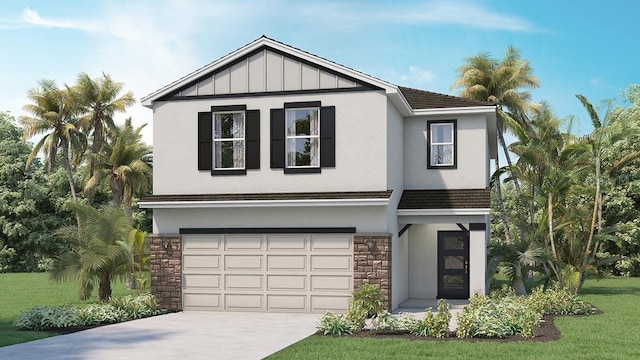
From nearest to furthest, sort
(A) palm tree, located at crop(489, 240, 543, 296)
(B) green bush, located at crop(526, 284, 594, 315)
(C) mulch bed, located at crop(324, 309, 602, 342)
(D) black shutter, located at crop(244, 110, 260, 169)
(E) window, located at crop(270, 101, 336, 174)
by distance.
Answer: (C) mulch bed, located at crop(324, 309, 602, 342), (B) green bush, located at crop(526, 284, 594, 315), (E) window, located at crop(270, 101, 336, 174), (D) black shutter, located at crop(244, 110, 260, 169), (A) palm tree, located at crop(489, 240, 543, 296)

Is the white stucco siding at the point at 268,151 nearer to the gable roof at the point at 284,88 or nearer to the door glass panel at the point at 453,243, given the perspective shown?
the gable roof at the point at 284,88

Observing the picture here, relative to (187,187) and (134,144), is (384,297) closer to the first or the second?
(187,187)

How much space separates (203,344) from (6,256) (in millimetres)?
37384

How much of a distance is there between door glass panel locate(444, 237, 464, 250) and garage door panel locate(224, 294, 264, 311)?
670 cm

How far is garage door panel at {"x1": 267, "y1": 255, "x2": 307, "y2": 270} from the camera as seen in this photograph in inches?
805

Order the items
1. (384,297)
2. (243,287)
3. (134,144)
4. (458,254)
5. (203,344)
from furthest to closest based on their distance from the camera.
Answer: (134,144) < (458,254) < (243,287) < (384,297) < (203,344)

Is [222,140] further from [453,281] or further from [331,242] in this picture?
[453,281]

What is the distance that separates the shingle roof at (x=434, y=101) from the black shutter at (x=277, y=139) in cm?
484

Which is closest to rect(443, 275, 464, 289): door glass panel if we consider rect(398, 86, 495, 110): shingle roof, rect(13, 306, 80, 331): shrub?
rect(398, 86, 495, 110): shingle roof

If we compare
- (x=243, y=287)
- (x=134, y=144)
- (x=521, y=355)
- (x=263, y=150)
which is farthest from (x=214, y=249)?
(x=134, y=144)

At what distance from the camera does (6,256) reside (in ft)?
157

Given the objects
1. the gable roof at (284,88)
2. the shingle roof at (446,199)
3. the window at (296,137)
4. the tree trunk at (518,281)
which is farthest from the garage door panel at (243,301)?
the tree trunk at (518,281)

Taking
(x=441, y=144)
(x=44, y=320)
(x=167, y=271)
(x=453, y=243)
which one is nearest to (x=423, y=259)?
(x=453, y=243)

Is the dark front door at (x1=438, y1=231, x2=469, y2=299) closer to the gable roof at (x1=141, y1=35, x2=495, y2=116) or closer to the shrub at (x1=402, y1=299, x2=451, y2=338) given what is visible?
the gable roof at (x1=141, y1=35, x2=495, y2=116)
